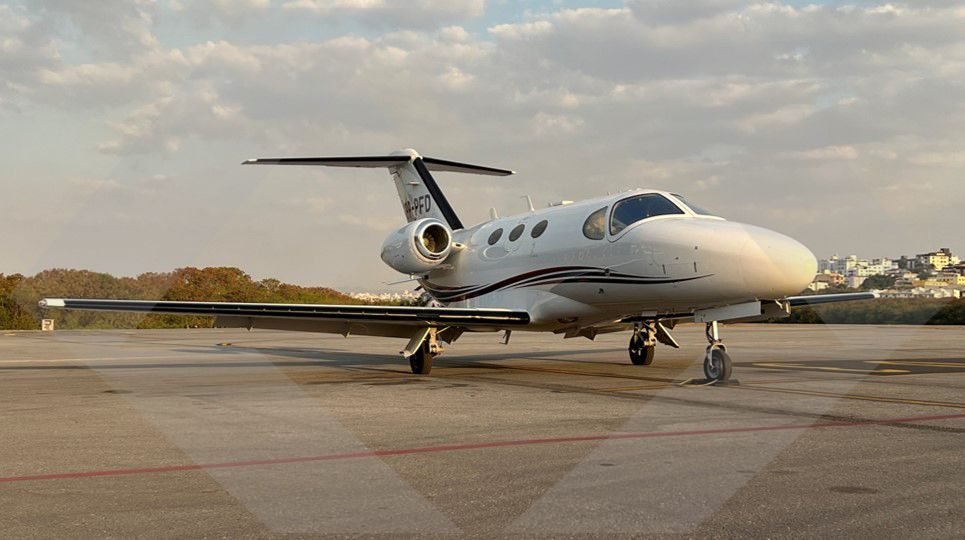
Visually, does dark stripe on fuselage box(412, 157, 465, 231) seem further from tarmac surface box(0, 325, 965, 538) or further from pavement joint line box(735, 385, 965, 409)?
→ pavement joint line box(735, 385, 965, 409)

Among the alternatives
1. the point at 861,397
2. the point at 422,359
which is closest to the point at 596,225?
the point at 422,359

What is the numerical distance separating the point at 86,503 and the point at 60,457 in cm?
193

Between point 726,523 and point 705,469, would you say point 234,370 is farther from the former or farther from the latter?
point 726,523

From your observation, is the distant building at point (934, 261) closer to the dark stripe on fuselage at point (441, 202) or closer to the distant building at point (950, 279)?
the distant building at point (950, 279)

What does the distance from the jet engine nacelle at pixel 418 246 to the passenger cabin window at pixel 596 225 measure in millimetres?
4204

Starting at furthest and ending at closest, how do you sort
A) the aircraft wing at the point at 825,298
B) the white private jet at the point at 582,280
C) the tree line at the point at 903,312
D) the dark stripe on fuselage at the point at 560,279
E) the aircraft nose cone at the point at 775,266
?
the tree line at the point at 903,312
the aircraft wing at the point at 825,298
the dark stripe on fuselage at the point at 560,279
the white private jet at the point at 582,280
the aircraft nose cone at the point at 775,266

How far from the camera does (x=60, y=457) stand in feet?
21.9

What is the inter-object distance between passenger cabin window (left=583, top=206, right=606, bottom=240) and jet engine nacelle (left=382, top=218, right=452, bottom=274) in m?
4.20

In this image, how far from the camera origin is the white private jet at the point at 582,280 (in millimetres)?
12883

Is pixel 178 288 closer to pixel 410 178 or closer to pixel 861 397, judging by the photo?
pixel 410 178

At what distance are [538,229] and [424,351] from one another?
3302mm

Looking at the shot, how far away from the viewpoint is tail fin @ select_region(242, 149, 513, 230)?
21.9 metres

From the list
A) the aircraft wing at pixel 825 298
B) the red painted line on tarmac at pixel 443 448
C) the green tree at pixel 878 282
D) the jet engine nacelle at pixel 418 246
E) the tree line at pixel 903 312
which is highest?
the jet engine nacelle at pixel 418 246

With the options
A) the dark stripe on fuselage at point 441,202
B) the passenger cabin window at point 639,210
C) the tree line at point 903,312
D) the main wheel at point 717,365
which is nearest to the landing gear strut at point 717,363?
the main wheel at point 717,365
